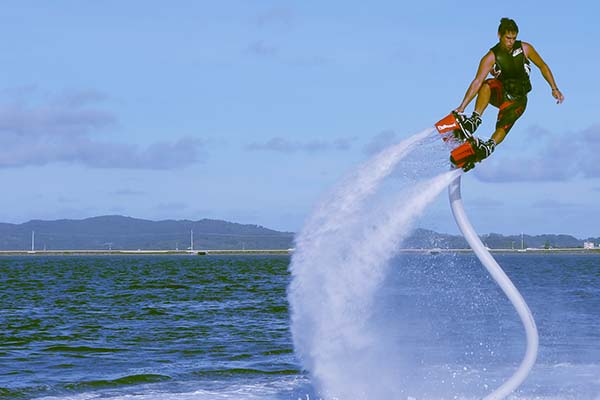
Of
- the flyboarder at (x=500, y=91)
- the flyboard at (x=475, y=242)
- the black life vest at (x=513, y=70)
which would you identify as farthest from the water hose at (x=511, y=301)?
the black life vest at (x=513, y=70)

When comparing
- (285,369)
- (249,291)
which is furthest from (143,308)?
(285,369)

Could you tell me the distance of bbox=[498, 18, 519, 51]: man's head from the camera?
12.9m

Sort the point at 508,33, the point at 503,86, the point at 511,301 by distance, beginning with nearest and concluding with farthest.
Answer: the point at 508,33 → the point at 503,86 → the point at 511,301

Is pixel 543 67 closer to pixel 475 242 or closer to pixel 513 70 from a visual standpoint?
pixel 513 70

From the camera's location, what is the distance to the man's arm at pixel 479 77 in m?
13.1

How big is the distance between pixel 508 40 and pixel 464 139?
136 centimetres

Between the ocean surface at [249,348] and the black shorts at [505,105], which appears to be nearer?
the black shorts at [505,105]

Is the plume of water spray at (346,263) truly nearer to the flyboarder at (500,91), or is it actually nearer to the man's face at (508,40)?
the flyboarder at (500,91)

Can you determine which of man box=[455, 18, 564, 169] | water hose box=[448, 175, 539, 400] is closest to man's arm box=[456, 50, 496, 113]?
man box=[455, 18, 564, 169]

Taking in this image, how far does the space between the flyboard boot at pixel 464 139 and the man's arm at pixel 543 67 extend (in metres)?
0.98

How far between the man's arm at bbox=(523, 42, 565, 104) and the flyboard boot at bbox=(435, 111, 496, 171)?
984 mm

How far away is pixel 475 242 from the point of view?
1372cm

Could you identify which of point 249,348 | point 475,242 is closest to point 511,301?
point 475,242

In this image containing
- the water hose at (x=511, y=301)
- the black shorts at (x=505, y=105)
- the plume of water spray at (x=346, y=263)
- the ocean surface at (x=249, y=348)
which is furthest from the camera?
the ocean surface at (x=249, y=348)
